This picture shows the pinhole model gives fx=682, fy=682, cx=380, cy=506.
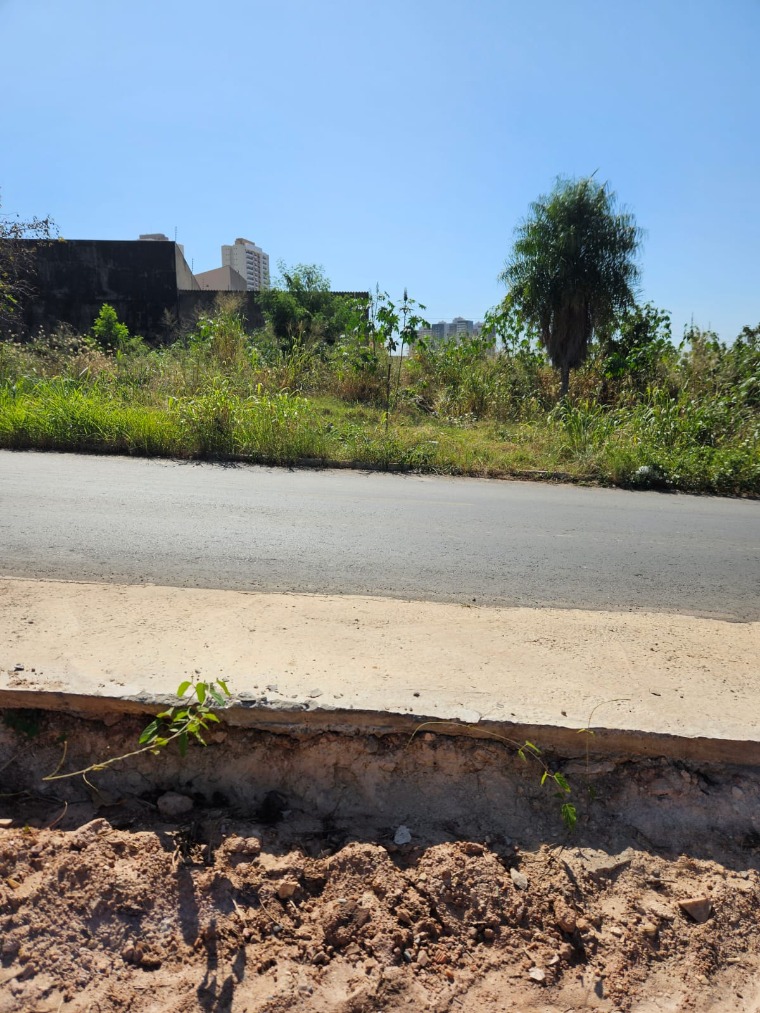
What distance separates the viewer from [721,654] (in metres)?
3.51

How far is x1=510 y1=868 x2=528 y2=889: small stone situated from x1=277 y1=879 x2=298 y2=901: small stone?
28.9 inches

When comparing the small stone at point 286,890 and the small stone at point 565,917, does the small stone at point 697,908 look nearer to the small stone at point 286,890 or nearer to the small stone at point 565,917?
the small stone at point 565,917

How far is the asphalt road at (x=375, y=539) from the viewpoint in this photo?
4.52 m

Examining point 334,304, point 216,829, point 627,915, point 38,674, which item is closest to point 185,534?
point 38,674

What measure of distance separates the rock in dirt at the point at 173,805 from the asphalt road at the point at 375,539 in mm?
1768

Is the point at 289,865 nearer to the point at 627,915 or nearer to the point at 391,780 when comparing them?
the point at 391,780

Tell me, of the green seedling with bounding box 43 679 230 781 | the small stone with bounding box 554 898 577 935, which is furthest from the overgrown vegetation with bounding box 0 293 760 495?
the small stone with bounding box 554 898 577 935

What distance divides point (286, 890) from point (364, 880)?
0.85 feet

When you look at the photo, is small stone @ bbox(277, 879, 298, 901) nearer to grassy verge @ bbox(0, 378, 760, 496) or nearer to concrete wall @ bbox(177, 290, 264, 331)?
grassy verge @ bbox(0, 378, 760, 496)

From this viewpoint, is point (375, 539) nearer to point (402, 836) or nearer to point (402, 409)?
point (402, 836)

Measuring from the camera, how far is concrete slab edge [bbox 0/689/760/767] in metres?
2.64

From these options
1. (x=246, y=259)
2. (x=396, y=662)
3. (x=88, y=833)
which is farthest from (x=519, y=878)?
(x=246, y=259)

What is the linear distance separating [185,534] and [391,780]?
3.31 metres

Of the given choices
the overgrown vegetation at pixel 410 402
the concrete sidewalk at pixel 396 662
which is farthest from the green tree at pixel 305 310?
the concrete sidewalk at pixel 396 662
